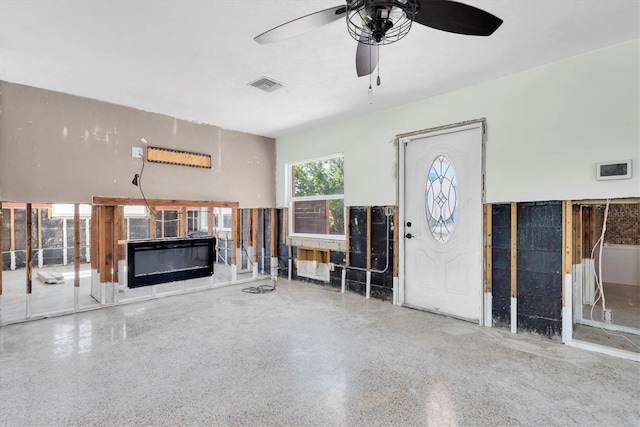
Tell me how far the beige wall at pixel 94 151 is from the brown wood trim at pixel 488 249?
3.78 metres

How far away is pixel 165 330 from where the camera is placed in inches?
130

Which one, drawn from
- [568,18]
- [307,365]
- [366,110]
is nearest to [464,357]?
[307,365]

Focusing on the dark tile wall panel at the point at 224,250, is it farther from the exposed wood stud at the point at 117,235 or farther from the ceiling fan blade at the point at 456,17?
the ceiling fan blade at the point at 456,17

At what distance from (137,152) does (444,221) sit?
4.10 meters

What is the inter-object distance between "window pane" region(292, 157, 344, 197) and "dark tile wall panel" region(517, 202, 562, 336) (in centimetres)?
257

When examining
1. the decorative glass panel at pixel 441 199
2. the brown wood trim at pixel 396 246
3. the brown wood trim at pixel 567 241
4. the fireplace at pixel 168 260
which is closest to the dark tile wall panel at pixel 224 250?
the fireplace at pixel 168 260

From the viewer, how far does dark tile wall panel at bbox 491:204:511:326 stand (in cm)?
331

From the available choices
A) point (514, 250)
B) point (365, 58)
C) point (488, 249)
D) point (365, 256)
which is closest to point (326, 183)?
point (365, 256)

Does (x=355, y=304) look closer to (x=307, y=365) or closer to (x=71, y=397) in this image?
(x=307, y=365)

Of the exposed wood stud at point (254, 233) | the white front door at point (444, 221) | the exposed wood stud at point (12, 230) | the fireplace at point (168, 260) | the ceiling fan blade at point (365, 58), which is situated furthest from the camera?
the exposed wood stud at point (12, 230)

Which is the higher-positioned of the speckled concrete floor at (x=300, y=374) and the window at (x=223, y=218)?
the window at (x=223, y=218)

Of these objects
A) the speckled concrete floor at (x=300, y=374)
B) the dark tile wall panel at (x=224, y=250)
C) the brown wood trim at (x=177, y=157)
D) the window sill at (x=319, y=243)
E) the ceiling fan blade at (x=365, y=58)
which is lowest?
the speckled concrete floor at (x=300, y=374)

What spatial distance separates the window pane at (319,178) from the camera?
506 cm

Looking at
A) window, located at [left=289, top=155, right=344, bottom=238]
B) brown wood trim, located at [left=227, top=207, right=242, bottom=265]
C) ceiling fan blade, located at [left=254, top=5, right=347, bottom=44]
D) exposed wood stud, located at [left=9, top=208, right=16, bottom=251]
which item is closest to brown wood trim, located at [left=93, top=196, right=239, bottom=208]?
brown wood trim, located at [left=227, top=207, right=242, bottom=265]
